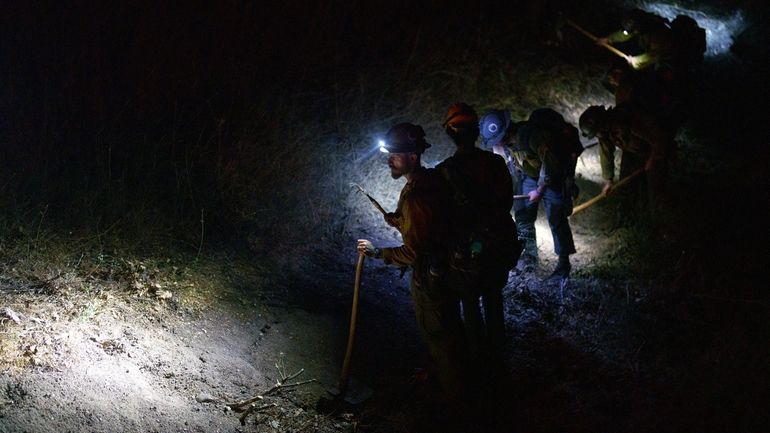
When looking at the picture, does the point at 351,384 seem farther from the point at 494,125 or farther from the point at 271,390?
the point at 494,125

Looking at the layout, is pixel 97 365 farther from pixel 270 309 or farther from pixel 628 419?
pixel 628 419

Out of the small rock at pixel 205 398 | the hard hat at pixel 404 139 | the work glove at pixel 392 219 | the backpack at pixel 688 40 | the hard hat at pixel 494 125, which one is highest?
the backpack at pixel 688 40

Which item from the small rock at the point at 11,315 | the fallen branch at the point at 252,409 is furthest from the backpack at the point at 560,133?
the small rock at the point at 11,315

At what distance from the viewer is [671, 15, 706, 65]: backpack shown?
7.54 m

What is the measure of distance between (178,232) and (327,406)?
6.91 ft

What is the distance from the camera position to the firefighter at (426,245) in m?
3.64

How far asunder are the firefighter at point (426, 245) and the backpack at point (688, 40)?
520cm

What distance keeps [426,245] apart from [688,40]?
225 inches

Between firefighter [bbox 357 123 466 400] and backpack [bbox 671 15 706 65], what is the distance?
17.0 ft

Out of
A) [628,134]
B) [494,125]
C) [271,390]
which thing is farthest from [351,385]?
[628,134]

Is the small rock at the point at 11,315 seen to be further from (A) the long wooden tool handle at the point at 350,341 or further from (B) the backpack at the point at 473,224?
(B) the backpack at the point at 473,224

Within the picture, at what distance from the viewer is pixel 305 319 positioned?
491 centimetres

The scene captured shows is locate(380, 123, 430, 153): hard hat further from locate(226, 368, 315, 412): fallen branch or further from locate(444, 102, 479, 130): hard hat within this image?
locate(226, 368, 315, 412): fallen branch

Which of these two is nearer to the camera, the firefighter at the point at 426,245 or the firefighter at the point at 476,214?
the firefighter at the point at 426,245
